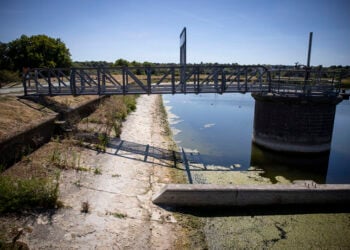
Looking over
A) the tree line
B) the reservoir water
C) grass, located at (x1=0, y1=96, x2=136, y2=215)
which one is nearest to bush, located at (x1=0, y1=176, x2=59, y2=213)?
grass, located at (x1=0, y1=96, x2=136, y2=215)

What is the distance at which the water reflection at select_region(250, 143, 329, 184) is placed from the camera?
12.0 meters

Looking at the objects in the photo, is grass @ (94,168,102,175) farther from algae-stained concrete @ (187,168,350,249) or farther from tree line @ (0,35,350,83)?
tree line @ (0,35,350,83)

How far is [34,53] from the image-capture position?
33812mm

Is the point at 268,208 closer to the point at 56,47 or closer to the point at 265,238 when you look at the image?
the point at 265,238

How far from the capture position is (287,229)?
7141mm

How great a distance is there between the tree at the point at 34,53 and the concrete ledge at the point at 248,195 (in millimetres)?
33096

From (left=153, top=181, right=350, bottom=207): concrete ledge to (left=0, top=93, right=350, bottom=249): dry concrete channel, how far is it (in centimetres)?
3

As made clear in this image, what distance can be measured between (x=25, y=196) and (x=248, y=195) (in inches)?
252

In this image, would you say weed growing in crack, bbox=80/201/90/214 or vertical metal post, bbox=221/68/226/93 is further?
vertical metal post, bbox=221/68/226/93

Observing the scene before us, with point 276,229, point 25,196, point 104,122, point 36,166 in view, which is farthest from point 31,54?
point 276,229

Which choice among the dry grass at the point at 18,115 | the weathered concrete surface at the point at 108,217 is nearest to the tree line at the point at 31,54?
the dry grass at the point at 18,115

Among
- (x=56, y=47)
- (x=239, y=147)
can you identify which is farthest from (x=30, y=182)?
(x=56, y=47)

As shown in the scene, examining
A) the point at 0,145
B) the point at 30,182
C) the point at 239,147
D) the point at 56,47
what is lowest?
the point at 239,147

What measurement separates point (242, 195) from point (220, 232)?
1.61 m
